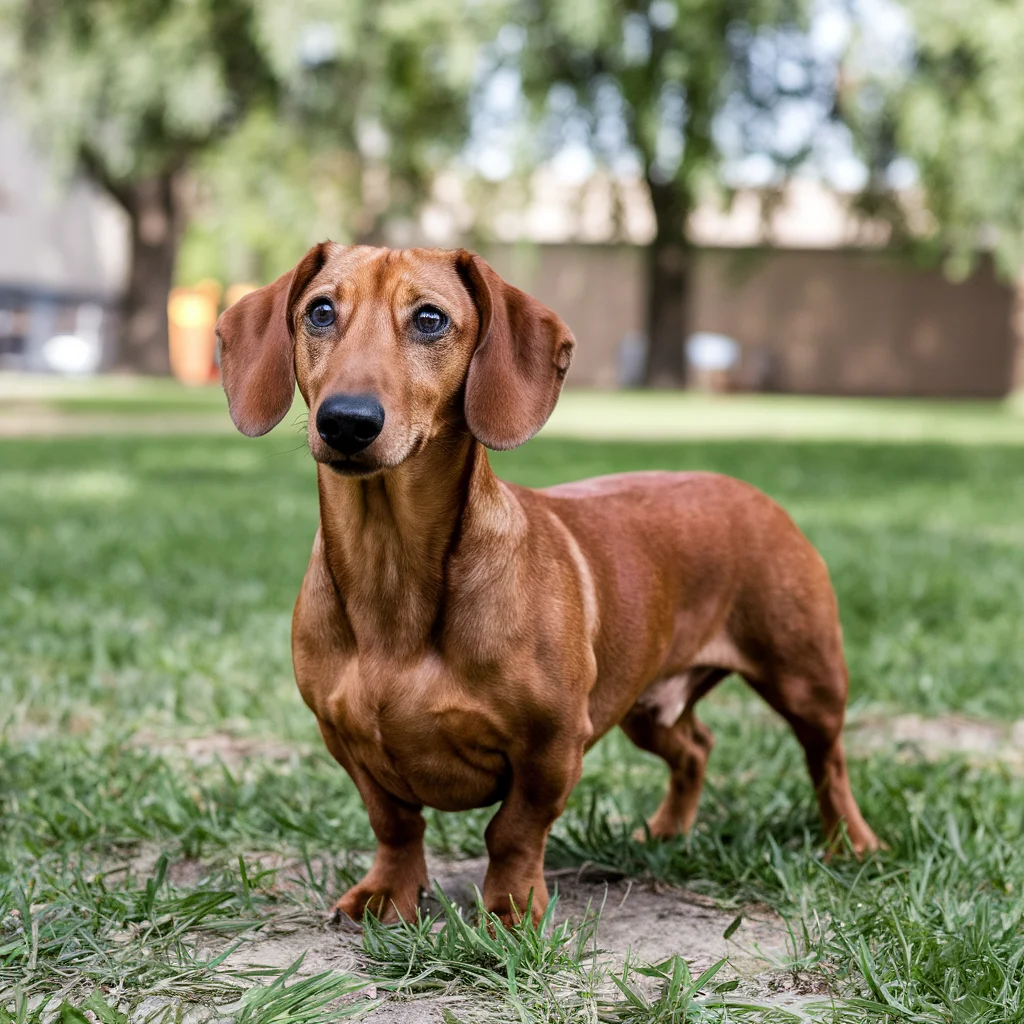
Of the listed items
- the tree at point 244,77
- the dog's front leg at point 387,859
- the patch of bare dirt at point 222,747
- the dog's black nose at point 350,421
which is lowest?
the patch of bare dirt at point 222,747

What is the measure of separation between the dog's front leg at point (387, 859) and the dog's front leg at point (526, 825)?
19 cm

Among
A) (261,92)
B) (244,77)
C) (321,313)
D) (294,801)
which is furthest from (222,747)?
(244,77)

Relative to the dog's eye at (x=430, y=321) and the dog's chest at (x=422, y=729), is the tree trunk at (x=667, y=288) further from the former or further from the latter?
the dog's chest at (x=422, y=729)

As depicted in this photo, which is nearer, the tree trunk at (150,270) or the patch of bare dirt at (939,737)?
the patch of bare dirt at (939,737)

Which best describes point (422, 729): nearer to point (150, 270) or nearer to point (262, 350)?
point (262, 350)

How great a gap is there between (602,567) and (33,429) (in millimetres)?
13844

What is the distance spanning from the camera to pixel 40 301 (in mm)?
36750

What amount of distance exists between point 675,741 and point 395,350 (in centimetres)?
141

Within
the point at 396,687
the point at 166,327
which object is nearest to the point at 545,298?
the point at 166,327

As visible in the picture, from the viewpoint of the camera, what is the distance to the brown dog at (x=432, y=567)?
246 cm

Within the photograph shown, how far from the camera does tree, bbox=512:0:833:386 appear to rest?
63.2 feet

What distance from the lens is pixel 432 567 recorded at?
8.39 feet

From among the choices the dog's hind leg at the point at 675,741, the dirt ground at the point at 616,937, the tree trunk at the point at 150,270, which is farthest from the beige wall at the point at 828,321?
the dirt ground at the point at 616,937

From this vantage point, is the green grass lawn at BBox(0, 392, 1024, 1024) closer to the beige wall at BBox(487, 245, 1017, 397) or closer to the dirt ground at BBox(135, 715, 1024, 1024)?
the dirt ground at BBox(135, 715, 1024, 1024)
